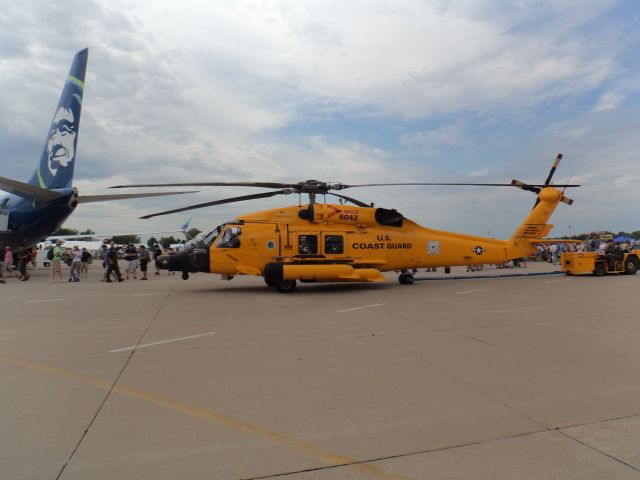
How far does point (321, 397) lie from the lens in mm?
3953

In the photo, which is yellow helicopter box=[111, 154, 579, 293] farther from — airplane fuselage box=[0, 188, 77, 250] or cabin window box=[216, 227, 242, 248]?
airplane fuselage box=[0, 188, 77, 250]

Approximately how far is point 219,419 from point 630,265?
21.9 meters

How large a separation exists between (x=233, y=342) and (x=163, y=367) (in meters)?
1.34

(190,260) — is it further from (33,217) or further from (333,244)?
(33,217)

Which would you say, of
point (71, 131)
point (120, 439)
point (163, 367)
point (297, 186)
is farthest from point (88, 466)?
point (71, 131)

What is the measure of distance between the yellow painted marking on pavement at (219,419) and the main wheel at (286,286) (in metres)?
7.82

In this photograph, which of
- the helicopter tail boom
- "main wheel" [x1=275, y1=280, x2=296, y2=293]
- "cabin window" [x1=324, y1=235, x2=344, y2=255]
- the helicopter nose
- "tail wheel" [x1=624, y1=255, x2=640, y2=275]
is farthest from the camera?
"tail wheel" [x1=624, y1=255, x2=640, y2=275]

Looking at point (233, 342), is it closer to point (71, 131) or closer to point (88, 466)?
point (88, 466)

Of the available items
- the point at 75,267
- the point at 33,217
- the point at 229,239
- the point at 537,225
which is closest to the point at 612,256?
the point at 537,225

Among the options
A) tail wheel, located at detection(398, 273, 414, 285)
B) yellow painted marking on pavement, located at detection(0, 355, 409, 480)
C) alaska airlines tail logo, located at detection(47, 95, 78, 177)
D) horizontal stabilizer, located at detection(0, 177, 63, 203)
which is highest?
alaska airlines tail logo, located at detection(47, 95, 78, 177)

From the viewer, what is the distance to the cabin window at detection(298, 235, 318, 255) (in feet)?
44.1

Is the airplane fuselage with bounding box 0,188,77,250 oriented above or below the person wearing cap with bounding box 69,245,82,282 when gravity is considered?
above

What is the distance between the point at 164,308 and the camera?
952cm

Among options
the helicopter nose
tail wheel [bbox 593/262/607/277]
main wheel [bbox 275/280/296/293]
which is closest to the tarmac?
main wheel [bbox 275/280/296/293]
